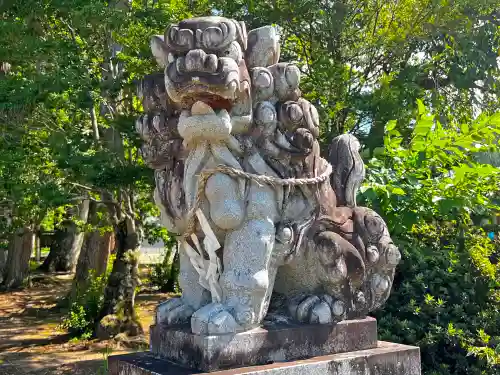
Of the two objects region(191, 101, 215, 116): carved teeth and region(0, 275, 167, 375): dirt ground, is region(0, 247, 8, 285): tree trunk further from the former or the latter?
region(191, 101, 215, 116): carved teeth

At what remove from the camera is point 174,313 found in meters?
2.93

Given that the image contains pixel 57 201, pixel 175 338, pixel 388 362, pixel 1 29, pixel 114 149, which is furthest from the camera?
pixel 114 149

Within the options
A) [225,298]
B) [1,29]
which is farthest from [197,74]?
[1,29]

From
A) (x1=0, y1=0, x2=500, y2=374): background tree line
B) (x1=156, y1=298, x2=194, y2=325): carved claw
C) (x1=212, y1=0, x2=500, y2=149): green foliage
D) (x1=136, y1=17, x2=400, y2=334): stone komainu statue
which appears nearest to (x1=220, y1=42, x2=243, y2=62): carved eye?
(x1=136, y1=17, x2=400, y2=334): stone komainu statue

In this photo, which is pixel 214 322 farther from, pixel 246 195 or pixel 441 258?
pixel 441 258

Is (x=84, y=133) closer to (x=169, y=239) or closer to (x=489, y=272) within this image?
(x=169, y=239)

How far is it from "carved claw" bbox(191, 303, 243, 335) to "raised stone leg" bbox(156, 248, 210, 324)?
31cm

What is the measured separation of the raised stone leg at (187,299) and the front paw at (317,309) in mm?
492

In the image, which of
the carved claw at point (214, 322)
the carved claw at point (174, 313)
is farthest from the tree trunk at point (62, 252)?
the carved claw at point (214, 322)

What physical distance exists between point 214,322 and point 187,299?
0.49 metres

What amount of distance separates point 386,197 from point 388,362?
1.94 metres

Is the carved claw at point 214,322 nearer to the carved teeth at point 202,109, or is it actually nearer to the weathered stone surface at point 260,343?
the weathered stone surface at point 260,343

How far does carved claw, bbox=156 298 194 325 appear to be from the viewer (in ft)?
9.59

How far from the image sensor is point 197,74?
8.64ft
